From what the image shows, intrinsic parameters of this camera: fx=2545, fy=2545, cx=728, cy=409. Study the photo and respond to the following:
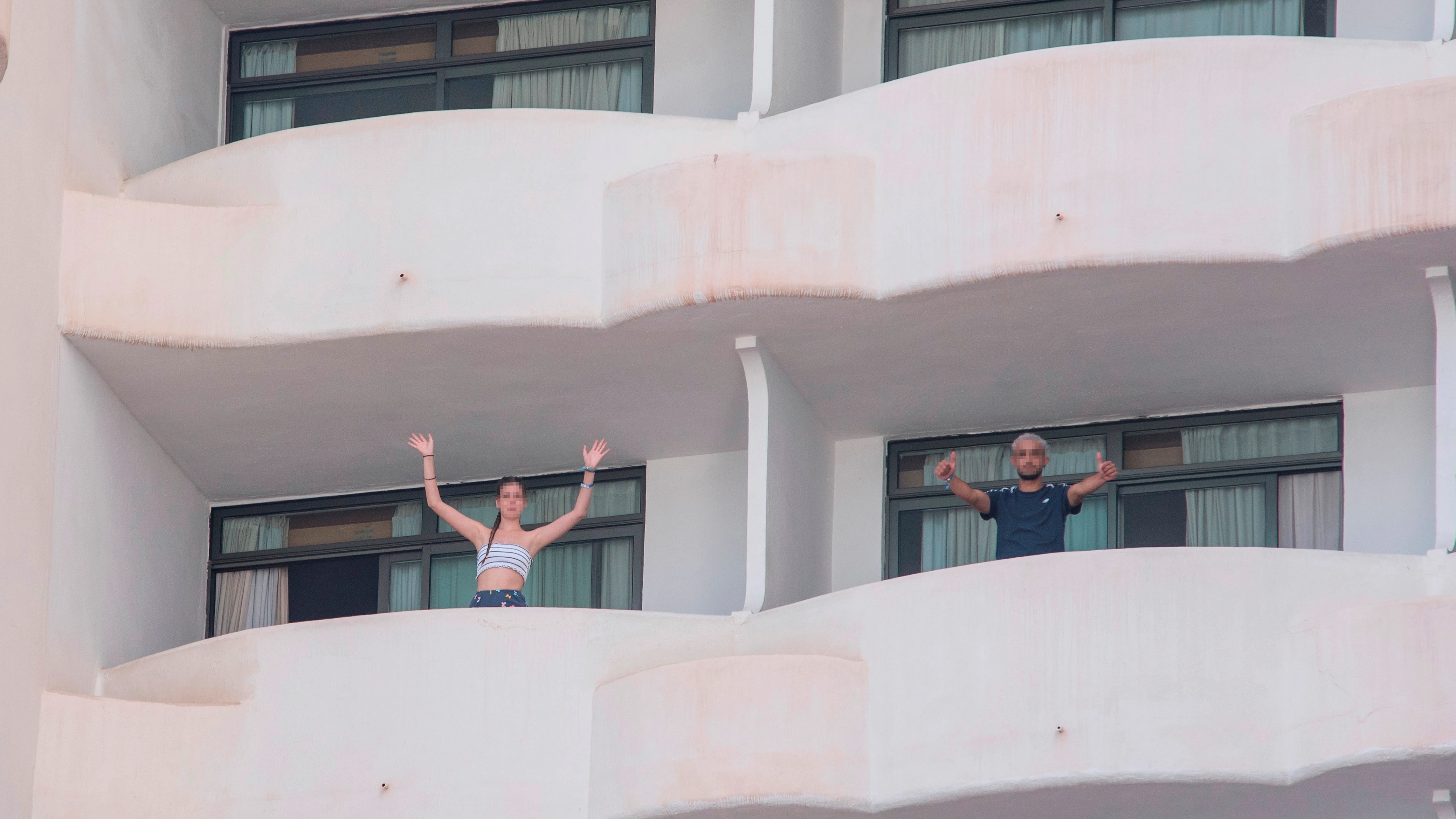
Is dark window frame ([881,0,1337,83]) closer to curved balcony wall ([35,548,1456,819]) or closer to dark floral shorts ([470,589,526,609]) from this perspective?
dark floral shorts ([470,589,526,609])

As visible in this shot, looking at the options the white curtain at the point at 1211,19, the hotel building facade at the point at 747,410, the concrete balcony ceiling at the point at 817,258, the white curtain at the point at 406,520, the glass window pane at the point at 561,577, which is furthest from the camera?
the white curtain at the point at 406,520

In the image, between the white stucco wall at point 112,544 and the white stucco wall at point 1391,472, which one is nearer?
the white stucco wall at point 1391,472

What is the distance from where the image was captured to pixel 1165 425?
1788cm

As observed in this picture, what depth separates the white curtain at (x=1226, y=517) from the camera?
17.4 metres

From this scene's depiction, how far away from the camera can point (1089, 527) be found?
17.8 metres

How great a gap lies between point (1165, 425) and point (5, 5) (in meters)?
8.92

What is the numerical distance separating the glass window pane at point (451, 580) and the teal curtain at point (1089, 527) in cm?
447

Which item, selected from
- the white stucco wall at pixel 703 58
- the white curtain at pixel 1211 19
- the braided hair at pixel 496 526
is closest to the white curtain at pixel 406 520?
the braided hair at pixel 496 526

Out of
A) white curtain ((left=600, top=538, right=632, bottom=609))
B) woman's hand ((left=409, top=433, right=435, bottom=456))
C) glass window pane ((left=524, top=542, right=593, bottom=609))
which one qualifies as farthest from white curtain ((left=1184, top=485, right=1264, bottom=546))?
woman's hand ((left=409, top=433, right=435, bottom=456))

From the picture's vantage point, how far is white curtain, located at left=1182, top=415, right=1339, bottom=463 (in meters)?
17.5

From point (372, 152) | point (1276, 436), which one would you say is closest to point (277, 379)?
point (372, 152)

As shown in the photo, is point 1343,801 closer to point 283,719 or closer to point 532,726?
point 532,726

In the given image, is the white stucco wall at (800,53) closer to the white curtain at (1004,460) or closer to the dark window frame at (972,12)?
the dark window frame at (972,12)

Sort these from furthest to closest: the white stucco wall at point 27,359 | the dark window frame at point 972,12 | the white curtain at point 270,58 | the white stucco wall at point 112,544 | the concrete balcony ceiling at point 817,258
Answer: the white curtain at point 270,58
the dark window frame at point 972,12
the white stucco wall at point 112,544
the white stucco wall at point 27,359
the concrete balcony ceiling at point 817,258
